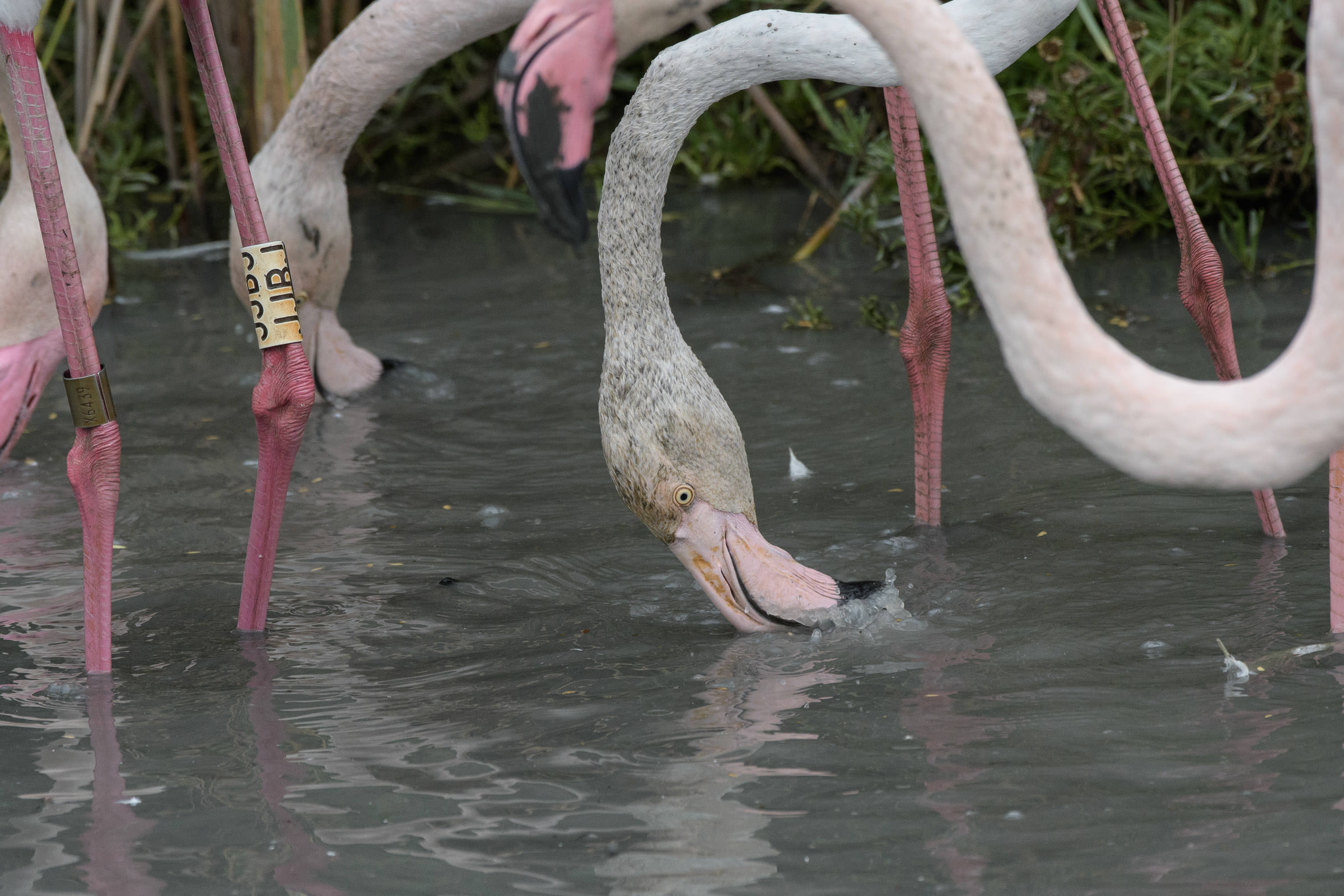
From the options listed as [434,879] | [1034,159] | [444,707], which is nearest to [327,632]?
[444,707]

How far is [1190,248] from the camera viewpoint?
3119mm

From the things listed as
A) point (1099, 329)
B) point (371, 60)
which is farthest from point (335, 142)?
point (1099, 329)

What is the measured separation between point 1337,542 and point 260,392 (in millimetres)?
1967

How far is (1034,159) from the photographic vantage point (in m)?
5.02

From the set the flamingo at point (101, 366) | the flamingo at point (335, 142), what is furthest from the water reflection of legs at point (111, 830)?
the flamingo at point (335, 142)

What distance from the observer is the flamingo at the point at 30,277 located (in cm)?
346

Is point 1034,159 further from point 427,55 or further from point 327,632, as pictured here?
point 327,632

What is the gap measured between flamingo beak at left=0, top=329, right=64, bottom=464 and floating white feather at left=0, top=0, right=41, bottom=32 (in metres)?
0.97

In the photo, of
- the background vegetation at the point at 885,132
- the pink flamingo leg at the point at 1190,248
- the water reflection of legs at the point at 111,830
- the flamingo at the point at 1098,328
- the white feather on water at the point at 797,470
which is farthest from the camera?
the background vegetation at the point at 885,132

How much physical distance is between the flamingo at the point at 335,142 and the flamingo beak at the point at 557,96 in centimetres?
124

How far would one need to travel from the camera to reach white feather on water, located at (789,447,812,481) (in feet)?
11.9

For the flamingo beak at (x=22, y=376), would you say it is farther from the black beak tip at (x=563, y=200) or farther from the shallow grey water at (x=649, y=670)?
the black beak tip at (x=563, y=200)

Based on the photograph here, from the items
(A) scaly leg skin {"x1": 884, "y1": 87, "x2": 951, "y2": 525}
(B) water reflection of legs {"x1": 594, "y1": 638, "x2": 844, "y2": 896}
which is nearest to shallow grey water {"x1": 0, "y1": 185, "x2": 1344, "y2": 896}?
(B) water reflection of legs {"x1": 594, "y1": 638, "x2": 844, "y2": 896}

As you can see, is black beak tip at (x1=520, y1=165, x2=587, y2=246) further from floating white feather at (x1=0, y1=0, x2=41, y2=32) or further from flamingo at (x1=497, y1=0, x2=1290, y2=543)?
floating white feather at (x1=0, y1=0, x2=41, y2=32)
